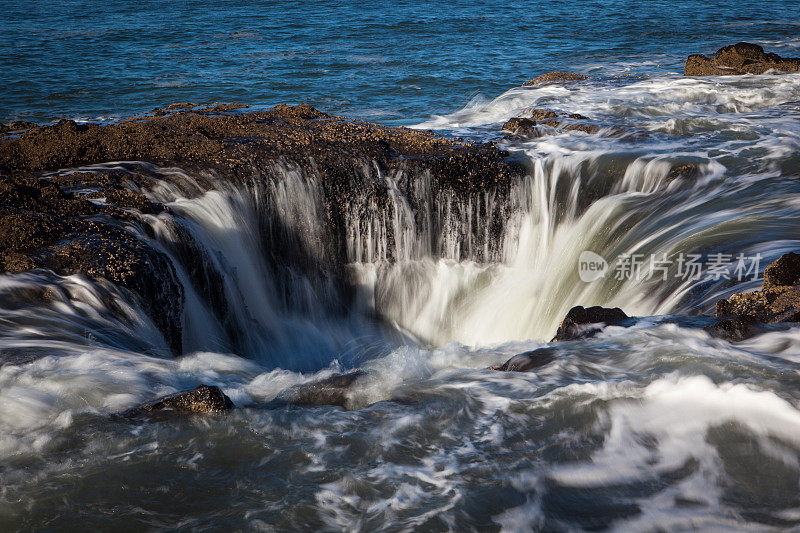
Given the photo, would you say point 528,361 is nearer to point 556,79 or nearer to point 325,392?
point 325,392

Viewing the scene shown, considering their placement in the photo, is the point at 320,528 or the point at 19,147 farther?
the point at 19,147

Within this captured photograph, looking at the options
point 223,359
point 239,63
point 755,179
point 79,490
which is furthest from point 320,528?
point 239,63

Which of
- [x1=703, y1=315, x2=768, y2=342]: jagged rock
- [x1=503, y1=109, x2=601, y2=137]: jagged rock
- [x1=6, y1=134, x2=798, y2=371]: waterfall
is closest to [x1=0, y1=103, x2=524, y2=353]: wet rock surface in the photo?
[x1=6, y1=134, x2=798, y2=371]: waterfall

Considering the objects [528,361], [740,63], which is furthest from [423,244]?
[740,63]

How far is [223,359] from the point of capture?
554 cm

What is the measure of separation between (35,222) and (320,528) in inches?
156

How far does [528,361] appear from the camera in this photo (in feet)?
16.5

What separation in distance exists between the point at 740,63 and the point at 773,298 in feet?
35.0

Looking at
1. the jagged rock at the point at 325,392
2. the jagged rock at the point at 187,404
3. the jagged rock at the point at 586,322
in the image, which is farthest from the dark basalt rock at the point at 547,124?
the jagged rock at the point at 187,404

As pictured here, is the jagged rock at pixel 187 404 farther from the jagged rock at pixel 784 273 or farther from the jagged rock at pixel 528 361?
the jagged rock at pixel 784 273

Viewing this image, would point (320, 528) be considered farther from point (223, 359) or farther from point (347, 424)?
point (223, 359)

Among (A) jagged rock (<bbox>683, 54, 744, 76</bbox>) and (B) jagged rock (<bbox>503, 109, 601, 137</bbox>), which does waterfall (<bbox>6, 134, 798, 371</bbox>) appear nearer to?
(B) jagged rock (<bbox>503, 109, 601, 137</bbox>)

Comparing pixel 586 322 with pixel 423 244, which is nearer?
pixel 586 322

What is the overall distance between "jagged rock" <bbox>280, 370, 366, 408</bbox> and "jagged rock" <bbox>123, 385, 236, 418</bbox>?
1.57 ft
